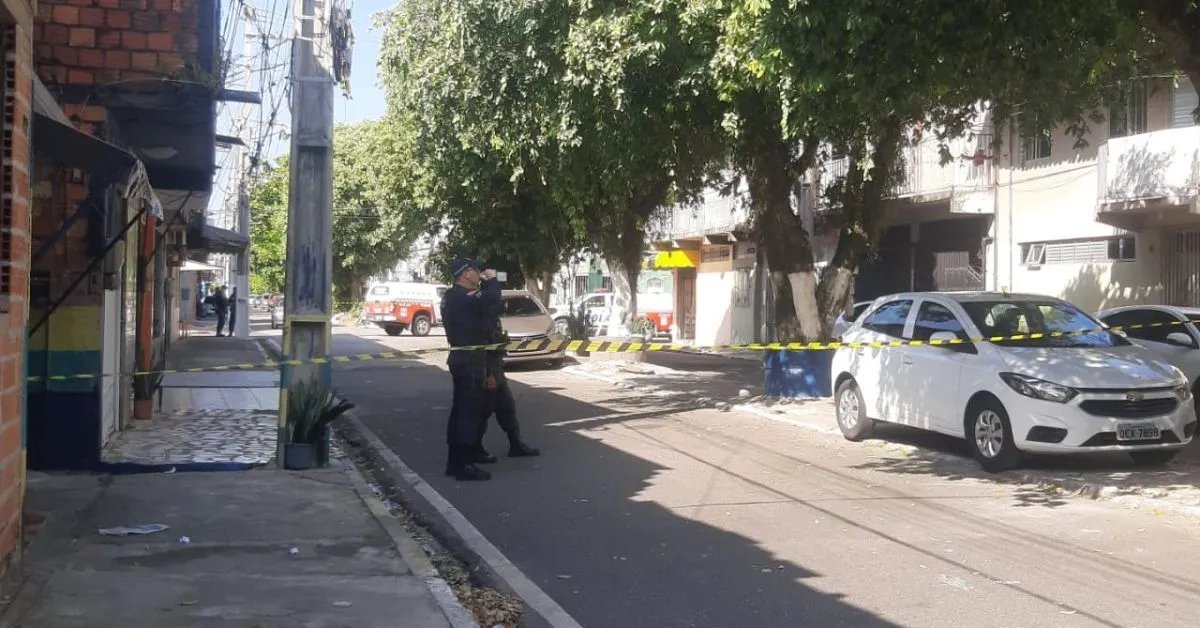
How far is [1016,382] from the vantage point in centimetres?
→ 1005

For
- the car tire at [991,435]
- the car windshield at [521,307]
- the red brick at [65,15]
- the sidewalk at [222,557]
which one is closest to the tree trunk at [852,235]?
the car tire at [991,435]

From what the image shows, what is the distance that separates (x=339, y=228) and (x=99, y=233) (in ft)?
161

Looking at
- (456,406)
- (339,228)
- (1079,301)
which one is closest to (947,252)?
(1079,301)

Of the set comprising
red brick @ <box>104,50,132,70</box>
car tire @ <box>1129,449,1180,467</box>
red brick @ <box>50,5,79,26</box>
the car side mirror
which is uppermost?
red brick @ <box>50,5,79,26</box>

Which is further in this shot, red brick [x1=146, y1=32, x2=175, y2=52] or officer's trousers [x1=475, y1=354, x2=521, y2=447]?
officer's trousers [x1=475, y1=354, x2=521, y2=447]

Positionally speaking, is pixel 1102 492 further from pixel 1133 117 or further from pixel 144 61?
pixel 1133 117

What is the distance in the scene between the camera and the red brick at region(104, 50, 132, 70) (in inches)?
394

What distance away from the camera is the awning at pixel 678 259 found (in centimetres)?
3869

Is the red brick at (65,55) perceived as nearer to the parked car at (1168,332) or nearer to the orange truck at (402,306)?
the parked car at (1168,332)

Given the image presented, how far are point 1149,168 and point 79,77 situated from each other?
52.8 ft

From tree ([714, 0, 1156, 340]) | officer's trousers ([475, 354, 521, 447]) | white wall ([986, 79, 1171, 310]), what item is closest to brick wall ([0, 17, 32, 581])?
officer's trousers ([475, 354, 521, 447])

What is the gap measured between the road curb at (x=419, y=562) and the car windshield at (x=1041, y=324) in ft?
19.7

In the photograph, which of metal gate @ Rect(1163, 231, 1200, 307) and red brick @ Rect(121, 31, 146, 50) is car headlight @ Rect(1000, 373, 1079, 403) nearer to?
red brick @ Rect(121, 31, 146, 50)

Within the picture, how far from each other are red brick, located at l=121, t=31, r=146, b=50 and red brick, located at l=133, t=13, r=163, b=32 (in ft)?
0.22
